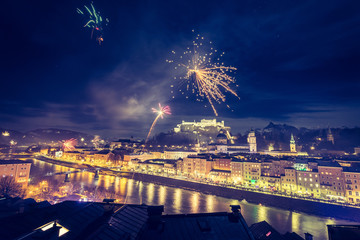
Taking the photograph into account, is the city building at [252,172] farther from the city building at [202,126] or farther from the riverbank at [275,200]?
the city building at [202,126]

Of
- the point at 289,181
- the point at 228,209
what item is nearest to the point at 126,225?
the point at 228,209

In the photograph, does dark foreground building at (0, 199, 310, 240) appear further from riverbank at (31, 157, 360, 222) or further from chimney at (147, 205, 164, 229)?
riverbank at (31, 157, 360, 222)

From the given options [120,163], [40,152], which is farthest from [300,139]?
[40,152]

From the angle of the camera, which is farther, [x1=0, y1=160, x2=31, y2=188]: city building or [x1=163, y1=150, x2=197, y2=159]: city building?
[x1=163, y1=150, x2=197, y2=159]: city building

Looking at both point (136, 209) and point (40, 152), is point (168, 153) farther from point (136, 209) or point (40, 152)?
point (40, 152)

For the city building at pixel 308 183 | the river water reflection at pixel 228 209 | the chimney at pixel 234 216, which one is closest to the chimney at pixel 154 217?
the chimney at pixel 234 216

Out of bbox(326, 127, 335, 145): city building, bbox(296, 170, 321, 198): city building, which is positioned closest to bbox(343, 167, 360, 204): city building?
bbox(296, 170, 321, 198): city building
